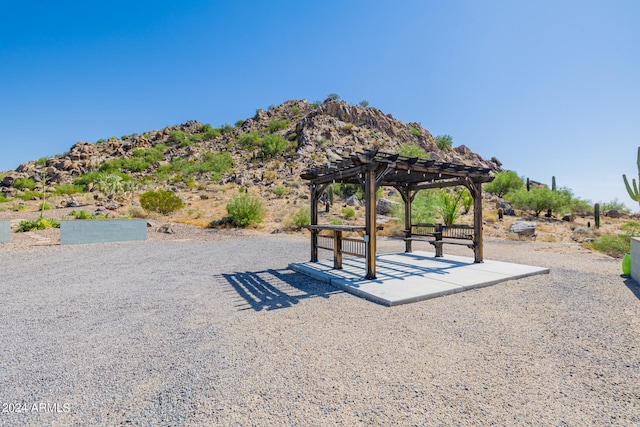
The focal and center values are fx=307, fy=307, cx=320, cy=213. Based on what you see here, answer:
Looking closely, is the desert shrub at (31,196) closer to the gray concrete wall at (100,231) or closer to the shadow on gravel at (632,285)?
the gray concrete wall at (100,231)

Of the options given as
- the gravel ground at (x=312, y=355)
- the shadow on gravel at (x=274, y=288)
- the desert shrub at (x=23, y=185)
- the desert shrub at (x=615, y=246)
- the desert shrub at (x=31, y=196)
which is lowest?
the shadow on gravel at (x=274, y=288)

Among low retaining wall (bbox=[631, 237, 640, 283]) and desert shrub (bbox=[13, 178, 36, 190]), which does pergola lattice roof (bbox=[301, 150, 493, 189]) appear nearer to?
low retaining wall (bbox=[631, 237, 640, 283])

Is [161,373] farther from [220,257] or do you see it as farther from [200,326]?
[220,257]

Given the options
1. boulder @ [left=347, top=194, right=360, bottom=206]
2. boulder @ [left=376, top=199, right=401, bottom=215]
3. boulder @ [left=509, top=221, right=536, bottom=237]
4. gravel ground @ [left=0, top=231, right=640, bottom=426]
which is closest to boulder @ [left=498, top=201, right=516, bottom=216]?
boulder @ [left=509, top=221, right=536, bottom=237]

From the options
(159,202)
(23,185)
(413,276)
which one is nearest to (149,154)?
(23,185)

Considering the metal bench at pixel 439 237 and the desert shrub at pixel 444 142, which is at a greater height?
the desert shrub at pixel 444 142

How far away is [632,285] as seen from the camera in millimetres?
5188

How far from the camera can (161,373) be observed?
2521 millimetres

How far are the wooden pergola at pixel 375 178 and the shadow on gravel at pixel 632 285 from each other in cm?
240

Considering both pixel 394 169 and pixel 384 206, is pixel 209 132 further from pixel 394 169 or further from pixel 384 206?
pixel 394 169

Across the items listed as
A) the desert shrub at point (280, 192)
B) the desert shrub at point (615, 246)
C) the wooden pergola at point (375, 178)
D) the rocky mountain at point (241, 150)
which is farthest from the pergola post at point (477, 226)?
the rocky mountain at point (241, 150)

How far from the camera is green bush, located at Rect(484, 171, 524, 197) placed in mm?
26727

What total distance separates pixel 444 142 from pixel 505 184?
891 inches

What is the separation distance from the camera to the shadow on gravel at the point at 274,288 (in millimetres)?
4449
